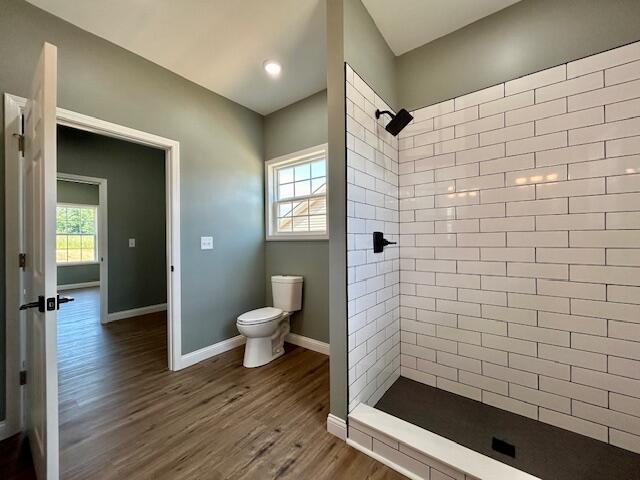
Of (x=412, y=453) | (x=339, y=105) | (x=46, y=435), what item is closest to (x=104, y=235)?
(x=46, y=435)

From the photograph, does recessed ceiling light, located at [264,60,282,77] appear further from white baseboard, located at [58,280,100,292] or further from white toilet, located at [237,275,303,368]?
white baseboard, located at [58,280,100,292]

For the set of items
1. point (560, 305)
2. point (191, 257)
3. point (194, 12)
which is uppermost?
point (194, 12)

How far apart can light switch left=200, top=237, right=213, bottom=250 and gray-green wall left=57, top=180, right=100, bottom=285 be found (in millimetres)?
5415

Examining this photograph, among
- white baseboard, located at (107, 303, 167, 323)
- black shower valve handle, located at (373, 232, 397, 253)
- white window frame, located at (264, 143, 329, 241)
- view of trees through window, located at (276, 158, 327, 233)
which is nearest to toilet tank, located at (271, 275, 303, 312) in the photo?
white window frame, located at (264, 143, 329, 241)

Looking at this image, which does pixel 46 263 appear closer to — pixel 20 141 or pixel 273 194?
pixel 20 141

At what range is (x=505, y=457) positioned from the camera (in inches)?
51.1

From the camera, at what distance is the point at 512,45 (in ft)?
5.29

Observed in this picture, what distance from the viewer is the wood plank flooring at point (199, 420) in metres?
1.30

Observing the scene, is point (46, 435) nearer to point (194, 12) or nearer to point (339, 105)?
point (339, 105)

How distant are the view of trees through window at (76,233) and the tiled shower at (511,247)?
766 cm

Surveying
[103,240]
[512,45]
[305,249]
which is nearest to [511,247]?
[512,45]

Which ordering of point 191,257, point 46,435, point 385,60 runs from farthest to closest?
point 191,257 → point 385,60 → point 46,435

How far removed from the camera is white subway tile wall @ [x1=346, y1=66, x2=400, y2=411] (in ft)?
5.02

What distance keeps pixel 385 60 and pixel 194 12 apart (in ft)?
4.44
